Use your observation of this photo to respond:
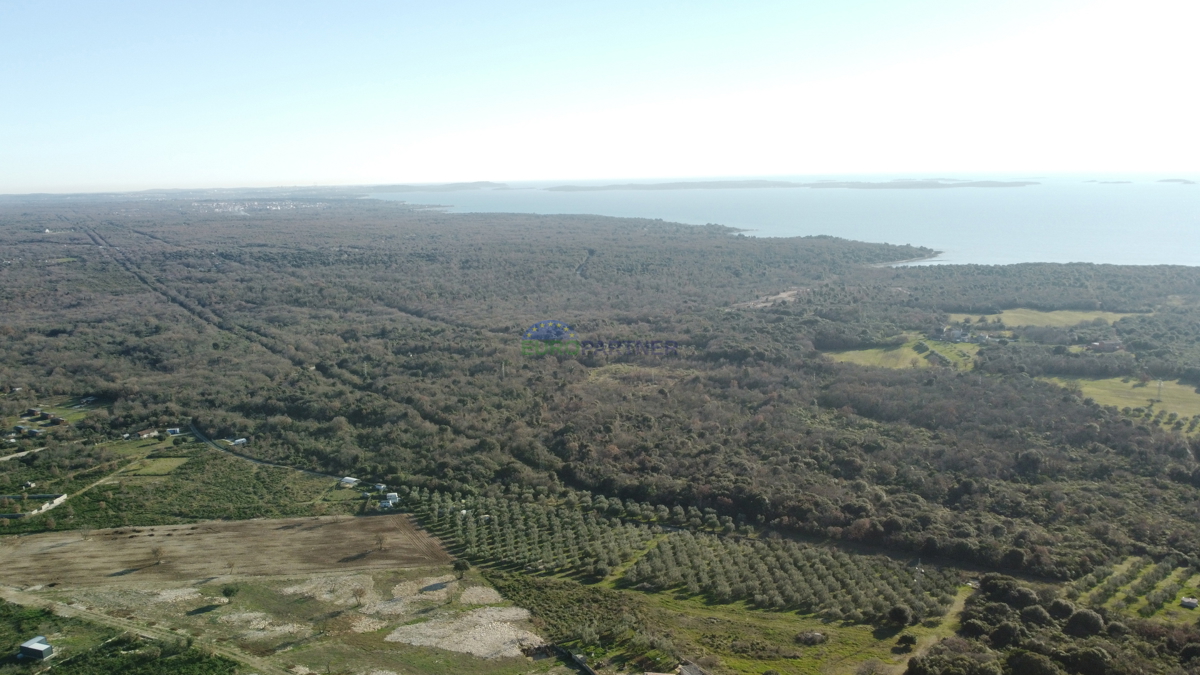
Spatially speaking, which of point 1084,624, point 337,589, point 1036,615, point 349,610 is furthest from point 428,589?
point 1084,624

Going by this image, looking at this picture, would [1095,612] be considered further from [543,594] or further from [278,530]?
[278,530]

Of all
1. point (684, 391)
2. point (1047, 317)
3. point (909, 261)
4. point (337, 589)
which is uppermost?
point (909, 261)

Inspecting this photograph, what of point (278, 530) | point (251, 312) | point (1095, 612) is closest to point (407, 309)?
point (251, 312)

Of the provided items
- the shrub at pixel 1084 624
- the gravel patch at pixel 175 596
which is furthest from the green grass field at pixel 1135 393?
the gravel patch at pixel 175 596

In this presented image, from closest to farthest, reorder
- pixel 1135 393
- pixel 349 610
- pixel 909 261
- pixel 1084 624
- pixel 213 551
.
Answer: pixel 1084 624, pixel 349 610, pixel 213 551, pixel 1135 393, pixel 909 261

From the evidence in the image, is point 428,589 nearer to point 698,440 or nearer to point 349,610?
point 349,610

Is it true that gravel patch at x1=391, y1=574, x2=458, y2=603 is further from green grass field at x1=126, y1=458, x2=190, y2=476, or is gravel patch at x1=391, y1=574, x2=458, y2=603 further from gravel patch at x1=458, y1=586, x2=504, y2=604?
green grass field at x1=126, y1=458, x2=190, y2=476
